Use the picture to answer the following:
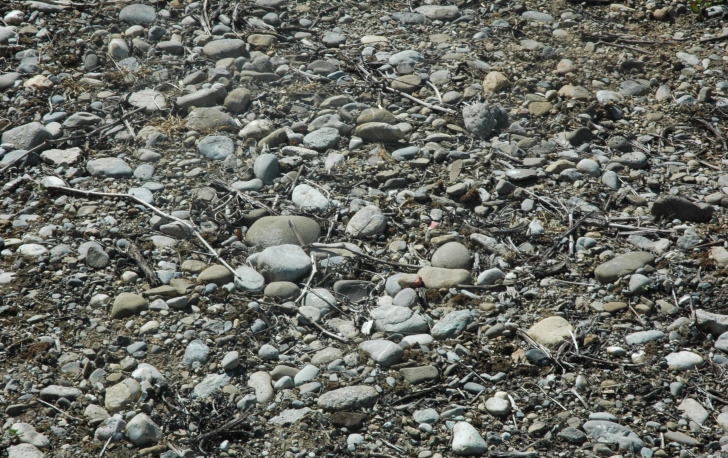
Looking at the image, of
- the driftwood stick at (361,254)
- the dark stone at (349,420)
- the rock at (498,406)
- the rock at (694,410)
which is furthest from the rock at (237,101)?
the rock at (694,410)

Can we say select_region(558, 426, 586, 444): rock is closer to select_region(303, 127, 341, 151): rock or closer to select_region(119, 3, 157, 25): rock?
select_region(303, 127, 341, 151): rock

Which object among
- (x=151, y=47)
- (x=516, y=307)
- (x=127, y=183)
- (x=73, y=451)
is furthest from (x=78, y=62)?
(x=516, y=307)

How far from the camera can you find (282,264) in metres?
3.37

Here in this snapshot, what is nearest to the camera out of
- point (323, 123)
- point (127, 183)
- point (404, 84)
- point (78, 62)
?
point (127, 183)

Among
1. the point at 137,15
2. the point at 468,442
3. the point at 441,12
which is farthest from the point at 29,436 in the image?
the point at 441,12

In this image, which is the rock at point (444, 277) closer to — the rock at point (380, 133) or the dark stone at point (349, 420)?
the dark stone at point (349, 420)

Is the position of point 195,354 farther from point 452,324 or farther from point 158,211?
point 452,324

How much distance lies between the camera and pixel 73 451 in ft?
8.46

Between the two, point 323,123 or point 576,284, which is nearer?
point 576,284

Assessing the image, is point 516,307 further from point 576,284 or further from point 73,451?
point 73,451

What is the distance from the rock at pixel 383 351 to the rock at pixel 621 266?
45.7 inches

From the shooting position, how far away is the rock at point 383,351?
2.90 meters

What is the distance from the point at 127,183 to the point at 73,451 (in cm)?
193

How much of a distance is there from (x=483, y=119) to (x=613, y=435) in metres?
2.37
